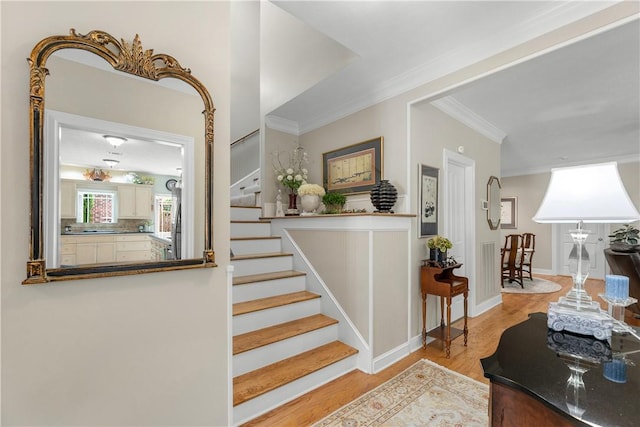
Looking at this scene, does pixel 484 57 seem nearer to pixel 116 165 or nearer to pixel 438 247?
pixel 438 247

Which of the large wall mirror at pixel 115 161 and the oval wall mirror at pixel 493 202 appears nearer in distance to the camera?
the large wall mirror at pixel 115 161

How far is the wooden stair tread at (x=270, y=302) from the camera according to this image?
2.21 m

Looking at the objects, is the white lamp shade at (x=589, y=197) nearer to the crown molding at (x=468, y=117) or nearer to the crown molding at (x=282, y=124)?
the crown molding at (x=468, y=117)

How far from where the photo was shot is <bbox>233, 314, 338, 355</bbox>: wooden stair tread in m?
1.99

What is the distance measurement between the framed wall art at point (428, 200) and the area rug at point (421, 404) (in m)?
1.26

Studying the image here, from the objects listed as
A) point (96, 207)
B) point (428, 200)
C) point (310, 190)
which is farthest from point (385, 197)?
point (96, 207)

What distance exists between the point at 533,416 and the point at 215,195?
148 cm

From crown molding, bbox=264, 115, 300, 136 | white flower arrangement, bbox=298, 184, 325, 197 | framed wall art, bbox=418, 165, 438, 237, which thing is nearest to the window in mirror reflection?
white flower arrangement, bbox=298, 184, 325, 197

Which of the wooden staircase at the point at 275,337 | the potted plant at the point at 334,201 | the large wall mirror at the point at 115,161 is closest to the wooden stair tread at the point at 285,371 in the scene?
the wooden staircase at the point at 275,337

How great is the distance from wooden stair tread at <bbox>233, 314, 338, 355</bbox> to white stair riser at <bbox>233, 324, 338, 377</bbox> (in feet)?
0.10

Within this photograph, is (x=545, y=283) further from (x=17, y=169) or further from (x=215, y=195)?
(x=17, y=169)

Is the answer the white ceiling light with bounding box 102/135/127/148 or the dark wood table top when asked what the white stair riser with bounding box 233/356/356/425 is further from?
the white ceiling light with bounding box 102/135/127/148

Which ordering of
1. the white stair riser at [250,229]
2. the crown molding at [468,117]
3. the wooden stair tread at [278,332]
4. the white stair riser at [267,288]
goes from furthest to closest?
the white stair riser at [250,229], the crown molding at [468,117], the white stair riser at [267,288], the wooden stair tread at [278,332]

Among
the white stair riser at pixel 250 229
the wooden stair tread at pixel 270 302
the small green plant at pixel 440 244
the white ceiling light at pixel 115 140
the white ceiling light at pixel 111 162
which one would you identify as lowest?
the wooden stair tread at pixel 270 302
